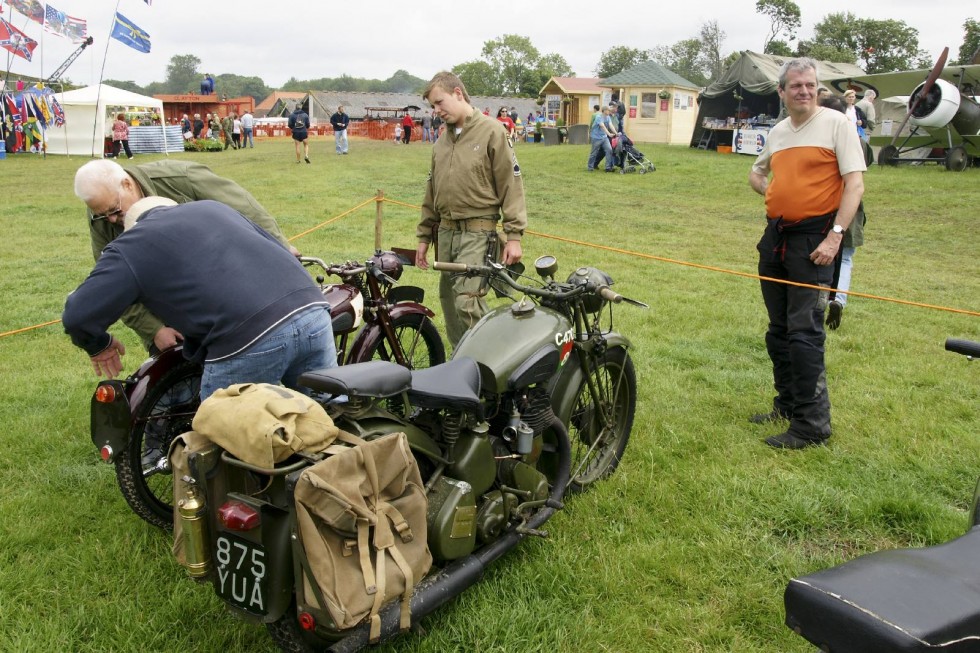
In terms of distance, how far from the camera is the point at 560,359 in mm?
3320

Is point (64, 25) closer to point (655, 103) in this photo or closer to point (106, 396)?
point (655, 103)

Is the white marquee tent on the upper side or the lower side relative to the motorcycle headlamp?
upper

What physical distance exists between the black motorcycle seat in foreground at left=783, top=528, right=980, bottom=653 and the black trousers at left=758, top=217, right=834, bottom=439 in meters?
2.99

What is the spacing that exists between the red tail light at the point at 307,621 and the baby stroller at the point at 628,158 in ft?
64.0

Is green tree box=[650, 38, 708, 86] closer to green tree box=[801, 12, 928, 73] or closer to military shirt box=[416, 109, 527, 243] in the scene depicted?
green tree box=[801, 12, 928, 73]

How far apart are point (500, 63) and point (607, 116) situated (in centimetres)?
9700

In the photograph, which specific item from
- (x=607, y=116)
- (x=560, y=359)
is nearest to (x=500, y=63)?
(x=607, y=116)

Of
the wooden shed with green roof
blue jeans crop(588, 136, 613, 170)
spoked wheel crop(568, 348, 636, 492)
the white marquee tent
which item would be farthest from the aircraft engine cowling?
the white marquee tent

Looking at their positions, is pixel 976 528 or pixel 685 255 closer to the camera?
pixel 976 528

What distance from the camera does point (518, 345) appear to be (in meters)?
3.18

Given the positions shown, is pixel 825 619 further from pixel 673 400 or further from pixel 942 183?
pixel 942 183

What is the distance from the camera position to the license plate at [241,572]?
224 centimetres

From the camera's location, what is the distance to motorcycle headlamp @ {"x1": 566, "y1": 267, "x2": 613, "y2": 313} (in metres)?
3.54

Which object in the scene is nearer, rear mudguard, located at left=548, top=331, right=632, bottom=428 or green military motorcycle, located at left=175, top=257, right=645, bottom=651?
green military motorcycle, located at left=175, top=257, right=645, bottom=651
